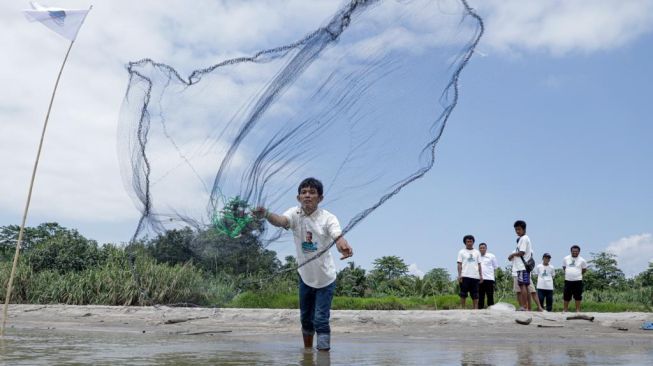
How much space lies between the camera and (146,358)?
5613mm

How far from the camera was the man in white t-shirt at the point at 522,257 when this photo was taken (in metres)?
12.9

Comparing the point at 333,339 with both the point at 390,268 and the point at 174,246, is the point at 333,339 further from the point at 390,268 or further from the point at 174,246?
the point at 390,268

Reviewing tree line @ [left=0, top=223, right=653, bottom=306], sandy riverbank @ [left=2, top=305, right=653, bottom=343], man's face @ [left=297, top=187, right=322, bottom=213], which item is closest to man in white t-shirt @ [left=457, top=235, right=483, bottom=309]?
sandy riverbank @ [left=2, top=305, right=653, bottom=343]

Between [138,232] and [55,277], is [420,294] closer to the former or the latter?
[55,277]

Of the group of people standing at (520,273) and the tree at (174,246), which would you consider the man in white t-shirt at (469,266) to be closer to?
the group of people standing at (520,273)

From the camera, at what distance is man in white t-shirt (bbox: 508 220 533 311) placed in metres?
12.9

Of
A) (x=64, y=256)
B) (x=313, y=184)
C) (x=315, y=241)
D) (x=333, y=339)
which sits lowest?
Result: (x=333, y=339)

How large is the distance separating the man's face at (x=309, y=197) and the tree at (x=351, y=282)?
646 inches

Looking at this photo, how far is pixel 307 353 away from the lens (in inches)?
251

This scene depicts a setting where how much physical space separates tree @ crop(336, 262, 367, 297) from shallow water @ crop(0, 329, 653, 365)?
47.4 ft

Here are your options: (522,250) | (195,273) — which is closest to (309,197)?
(195,273)

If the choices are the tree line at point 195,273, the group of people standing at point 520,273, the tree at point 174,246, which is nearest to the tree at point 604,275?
the tree line at point 195,273

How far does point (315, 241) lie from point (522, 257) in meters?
7.84

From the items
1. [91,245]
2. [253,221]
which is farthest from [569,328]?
[91,245]
